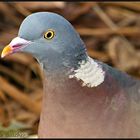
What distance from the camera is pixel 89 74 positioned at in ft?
4.99

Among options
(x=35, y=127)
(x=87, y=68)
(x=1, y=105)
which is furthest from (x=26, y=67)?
(x=87, y=68)

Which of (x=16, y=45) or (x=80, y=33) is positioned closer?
(x=16, y=45)

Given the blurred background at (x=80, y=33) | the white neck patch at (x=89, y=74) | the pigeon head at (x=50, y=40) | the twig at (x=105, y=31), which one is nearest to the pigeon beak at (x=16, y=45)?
the pigeon head at (x=50, y=40)

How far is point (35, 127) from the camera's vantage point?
→ 2461mm

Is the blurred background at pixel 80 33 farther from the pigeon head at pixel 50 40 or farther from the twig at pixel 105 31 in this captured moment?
the pigeon head at pixel 50 40

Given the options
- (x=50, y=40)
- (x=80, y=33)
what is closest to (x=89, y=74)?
(x=50, y=40)

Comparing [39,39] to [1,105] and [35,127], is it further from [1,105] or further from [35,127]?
[1,105]

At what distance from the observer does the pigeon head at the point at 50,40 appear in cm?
145

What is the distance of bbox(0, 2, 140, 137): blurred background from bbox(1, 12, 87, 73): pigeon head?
3.59 feet

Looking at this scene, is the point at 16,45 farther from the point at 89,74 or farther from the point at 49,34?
the point at 89,74

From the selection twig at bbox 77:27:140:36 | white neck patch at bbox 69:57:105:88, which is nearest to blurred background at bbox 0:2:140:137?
twig at bbox 77:27:140:36

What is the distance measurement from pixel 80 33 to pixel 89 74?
141cm

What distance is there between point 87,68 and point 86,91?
0.06 metres

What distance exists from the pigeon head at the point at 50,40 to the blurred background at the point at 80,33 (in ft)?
3.59
